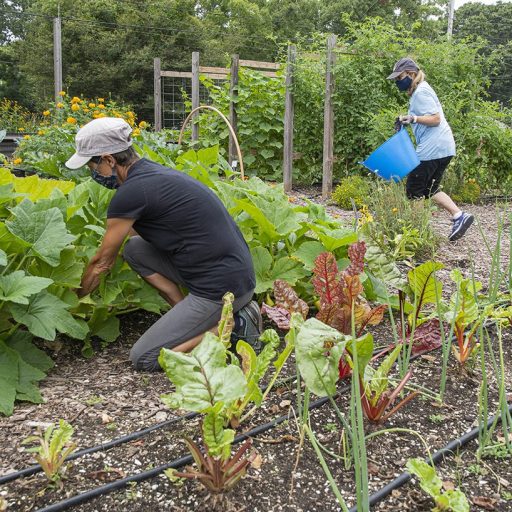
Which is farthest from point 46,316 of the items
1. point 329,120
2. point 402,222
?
point 329,120

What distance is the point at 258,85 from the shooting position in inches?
362

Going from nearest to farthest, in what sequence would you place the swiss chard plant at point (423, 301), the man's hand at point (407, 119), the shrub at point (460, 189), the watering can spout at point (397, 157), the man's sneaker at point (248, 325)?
1. the swiss chard plant at point (423, 301)
2. the man's sneaker at point (248, 325)
3. the watering can spout at point (397, 157)
4. the man's hand at point (407, 119)
5. the shrub at point (460, 189)

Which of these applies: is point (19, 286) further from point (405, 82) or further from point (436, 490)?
point (405, 82)

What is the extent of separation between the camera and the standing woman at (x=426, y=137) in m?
5.39

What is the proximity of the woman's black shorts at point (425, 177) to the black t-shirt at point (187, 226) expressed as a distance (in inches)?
131

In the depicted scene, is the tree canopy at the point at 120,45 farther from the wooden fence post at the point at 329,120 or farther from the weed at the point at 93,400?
the weed at the point at 93,400

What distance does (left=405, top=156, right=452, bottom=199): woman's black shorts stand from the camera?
5622mm

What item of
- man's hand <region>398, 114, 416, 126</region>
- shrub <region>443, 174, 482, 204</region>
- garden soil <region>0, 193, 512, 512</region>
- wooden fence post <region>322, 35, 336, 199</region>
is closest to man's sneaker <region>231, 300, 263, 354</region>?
garden soil <region>0, 193, 512, 512</region>

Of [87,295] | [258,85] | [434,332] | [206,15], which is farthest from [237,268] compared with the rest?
[206,15]

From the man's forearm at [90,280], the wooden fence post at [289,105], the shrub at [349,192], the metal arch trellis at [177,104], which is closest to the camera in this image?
the man's forearm at [90,280]

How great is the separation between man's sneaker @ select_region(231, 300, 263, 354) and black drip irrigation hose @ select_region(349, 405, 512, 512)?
1071 mm

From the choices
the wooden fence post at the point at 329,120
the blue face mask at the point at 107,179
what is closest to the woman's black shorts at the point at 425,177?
the wooden fence post at the point at 329,120

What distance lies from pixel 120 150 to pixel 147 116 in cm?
2128

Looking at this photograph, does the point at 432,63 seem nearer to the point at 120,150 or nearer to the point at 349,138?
the point at 349,138
